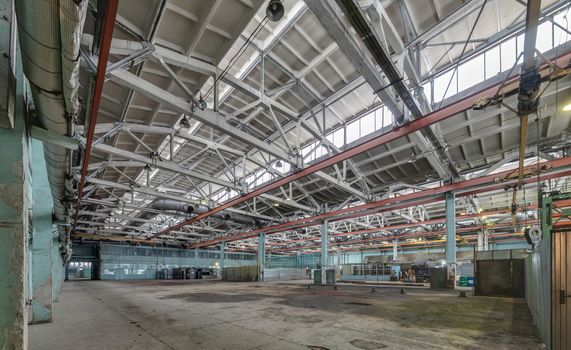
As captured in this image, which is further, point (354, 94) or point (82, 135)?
point (354, 94)

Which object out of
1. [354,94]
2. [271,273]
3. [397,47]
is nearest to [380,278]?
[271,273]

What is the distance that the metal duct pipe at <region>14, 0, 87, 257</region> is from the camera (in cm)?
245

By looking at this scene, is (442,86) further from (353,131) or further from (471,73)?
(353,131)

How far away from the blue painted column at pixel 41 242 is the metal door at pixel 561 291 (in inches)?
410

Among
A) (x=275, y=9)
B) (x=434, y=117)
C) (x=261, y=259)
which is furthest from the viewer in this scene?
(x=261, y=259)

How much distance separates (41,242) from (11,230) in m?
5.48

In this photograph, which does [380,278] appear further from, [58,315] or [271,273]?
[58,315]

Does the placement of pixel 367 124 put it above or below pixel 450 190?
above

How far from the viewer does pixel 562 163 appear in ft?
35.8

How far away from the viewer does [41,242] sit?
7238mm

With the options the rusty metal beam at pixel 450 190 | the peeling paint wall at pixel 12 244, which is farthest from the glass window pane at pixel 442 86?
the peeling paint wall at pixel 12 244

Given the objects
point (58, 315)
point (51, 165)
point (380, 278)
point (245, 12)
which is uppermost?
point (245, 12)

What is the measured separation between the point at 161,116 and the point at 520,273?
16613 millimetres

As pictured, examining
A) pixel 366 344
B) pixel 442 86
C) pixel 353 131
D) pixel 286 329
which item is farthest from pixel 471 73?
pixel 286 329
